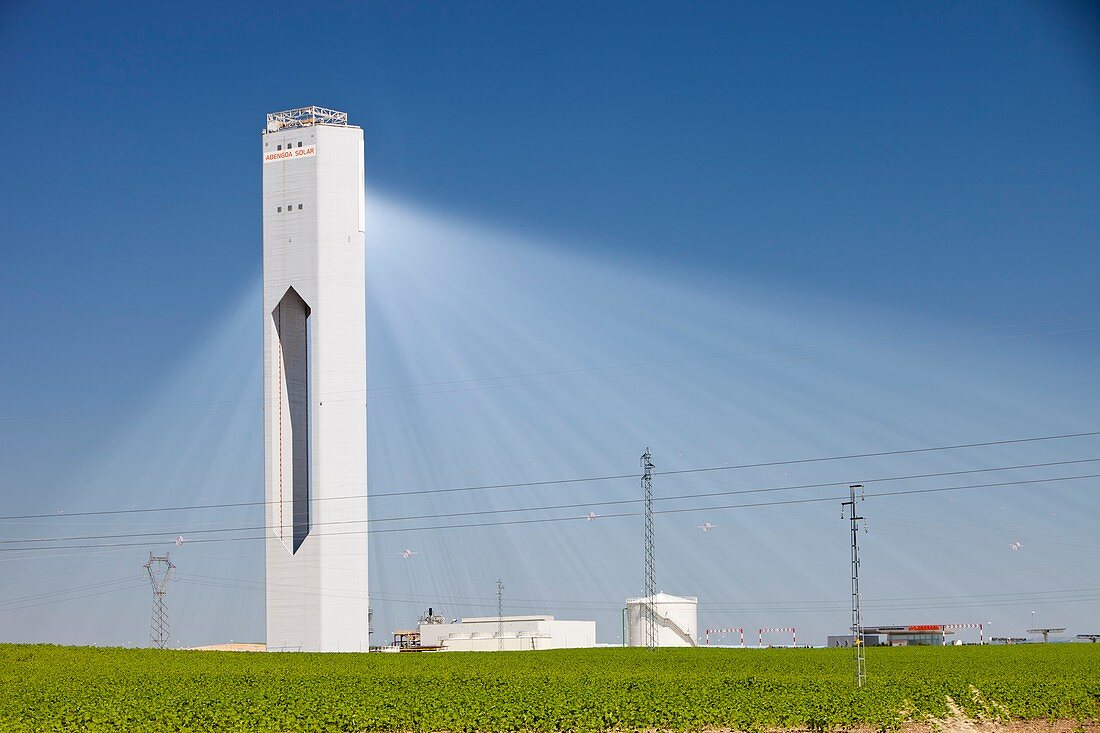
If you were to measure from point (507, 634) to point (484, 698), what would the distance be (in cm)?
7707

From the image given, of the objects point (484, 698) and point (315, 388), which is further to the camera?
point (315, 388)

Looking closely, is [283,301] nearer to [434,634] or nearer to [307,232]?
[307,232]

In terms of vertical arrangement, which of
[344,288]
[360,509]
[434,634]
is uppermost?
[344,288]

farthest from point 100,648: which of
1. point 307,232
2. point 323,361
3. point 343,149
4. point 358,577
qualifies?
point 343,149

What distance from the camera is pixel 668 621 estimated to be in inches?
4564

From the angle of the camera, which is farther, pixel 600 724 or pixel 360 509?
pixel 360 509

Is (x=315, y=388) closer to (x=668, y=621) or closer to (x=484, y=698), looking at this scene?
(x=668, y=621)

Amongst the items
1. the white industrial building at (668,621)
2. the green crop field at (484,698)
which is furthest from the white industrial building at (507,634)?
the green crop field at (484,698)

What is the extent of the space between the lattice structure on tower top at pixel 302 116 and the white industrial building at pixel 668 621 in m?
54.5

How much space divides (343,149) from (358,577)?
3795cm

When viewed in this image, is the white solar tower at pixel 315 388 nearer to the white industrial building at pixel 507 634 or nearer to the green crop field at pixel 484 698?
the white industrial building at pixel 507 634

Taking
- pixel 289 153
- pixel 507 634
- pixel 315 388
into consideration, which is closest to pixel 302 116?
pixel 289 153

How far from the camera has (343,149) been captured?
105812mm

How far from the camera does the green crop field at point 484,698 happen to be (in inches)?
1756
